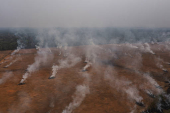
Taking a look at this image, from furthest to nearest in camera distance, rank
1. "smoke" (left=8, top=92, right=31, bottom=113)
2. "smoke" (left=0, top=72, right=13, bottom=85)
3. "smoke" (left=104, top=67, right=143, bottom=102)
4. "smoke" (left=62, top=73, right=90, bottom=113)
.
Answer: "smoke" (left=0, top=72, right=13, bottom=85)
"smoke" (left=104, top=67, right=143, bottom=102)
"smoke" (left=62, top=73, right=90, bottom=113)
"smoke" (left=8, top=92, right=31, bottom=113)

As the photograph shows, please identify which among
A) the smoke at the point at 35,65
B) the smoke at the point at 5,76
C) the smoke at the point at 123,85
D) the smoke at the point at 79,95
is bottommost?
the smoke at the point at 5,76

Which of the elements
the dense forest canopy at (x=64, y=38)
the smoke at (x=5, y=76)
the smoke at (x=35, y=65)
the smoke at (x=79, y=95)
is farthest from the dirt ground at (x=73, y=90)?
the dense forest canopy at (x=64, y=38)

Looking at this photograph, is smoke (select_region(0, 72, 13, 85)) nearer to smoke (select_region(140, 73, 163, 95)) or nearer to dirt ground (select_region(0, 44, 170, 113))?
dirt ground (select_region(0, 44, 170, 113))

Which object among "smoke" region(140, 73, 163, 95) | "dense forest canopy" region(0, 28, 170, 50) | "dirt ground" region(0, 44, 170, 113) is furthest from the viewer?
"dense forest canopy" region(0, 28, 170, 50)

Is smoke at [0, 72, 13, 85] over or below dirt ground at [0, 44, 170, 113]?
below

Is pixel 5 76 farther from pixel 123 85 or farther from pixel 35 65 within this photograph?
pixel 123 85

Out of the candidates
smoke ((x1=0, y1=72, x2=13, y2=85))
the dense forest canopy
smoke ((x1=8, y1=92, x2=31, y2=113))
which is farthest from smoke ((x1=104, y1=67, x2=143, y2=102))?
the dense forest canopy

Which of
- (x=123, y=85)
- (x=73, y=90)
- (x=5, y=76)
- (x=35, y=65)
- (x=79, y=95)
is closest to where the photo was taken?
(x=79, y=95)

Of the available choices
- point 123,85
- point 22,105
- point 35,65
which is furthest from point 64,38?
point 22,105

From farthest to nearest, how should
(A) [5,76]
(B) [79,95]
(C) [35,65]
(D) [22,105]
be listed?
(C) [35,65] → (A) [5,76] → (B) [79,95] → (D) [22,105]

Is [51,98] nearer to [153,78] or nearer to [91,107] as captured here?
[91,107]

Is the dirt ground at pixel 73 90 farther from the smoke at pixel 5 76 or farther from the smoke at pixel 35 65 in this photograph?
the smoke at pixel 35 65

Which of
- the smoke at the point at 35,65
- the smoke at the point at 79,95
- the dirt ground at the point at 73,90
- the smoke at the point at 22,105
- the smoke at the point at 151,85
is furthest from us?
the smoke at the point at 35,65
